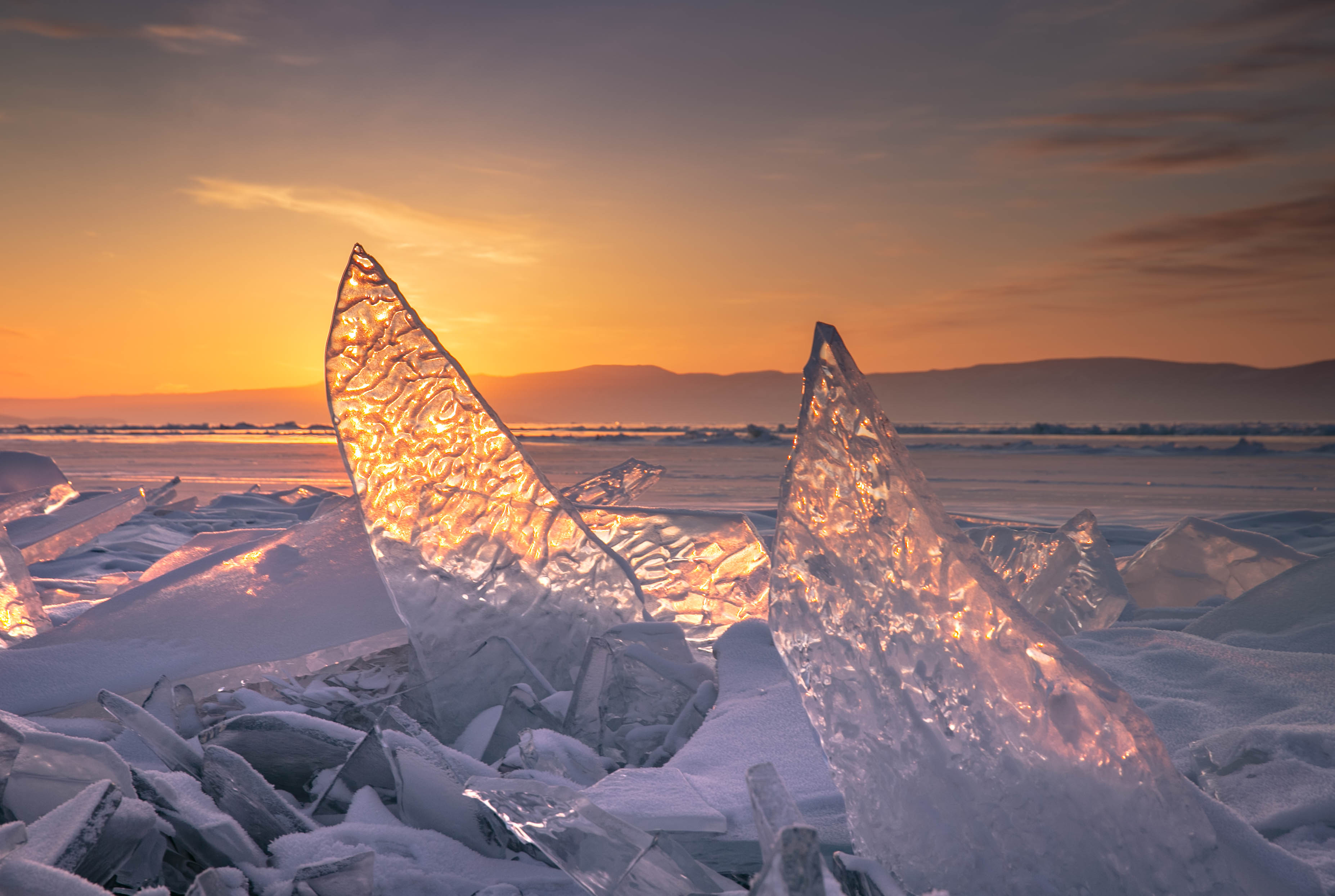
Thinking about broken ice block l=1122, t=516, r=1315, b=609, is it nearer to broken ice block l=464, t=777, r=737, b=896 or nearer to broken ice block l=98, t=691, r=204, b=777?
broken ice block l=464, t=777, r=737, b=896

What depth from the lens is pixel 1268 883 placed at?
83 centimetres

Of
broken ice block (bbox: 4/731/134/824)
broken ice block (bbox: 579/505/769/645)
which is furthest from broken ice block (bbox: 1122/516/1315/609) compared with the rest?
broken ice block (bbox: 4/731/134/824)

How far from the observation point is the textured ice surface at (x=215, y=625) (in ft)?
4.54

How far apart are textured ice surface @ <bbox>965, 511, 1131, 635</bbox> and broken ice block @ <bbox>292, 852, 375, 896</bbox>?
1.72 m

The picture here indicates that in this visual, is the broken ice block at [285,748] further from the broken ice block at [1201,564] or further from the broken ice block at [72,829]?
the broken ice block at [1201,564]

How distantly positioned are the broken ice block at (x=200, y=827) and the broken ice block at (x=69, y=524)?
8.40 feet

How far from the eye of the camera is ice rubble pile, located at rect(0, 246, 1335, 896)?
82 cm

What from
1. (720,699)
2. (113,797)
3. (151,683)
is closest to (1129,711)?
(720,699)

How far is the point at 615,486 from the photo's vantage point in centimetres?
284

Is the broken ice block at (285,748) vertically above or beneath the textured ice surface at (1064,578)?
beneath

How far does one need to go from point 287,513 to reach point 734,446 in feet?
40.2

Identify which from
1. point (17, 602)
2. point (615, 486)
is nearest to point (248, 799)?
point (17, 602)

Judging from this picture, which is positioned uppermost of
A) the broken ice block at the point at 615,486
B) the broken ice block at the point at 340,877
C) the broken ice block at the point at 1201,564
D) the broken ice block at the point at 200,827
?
the broken ice block at the point at 1201,564

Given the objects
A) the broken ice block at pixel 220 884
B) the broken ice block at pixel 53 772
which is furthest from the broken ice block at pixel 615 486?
the broken ice block at pixel 220 884
